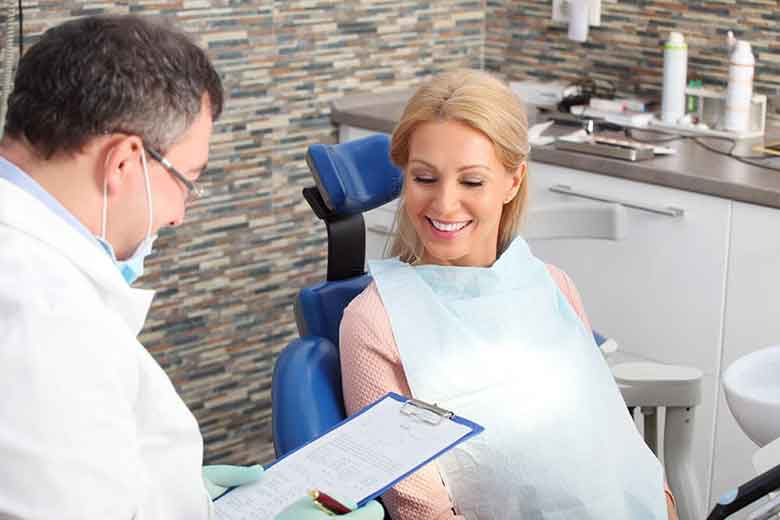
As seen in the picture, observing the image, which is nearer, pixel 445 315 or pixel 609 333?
pixel 445 315

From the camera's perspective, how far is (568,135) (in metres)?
3.24

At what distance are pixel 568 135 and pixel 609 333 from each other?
516 millimetres

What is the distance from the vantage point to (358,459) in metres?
1.63

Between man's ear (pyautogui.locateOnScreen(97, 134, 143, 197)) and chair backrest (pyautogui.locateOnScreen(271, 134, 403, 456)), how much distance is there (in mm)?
694

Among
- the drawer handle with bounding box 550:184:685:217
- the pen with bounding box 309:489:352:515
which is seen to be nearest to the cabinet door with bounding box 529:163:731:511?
the drawer handle with bounding box 550:184:685:217

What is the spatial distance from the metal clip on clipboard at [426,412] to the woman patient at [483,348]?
20cm

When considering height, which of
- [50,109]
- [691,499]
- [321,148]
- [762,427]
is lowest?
[691,499]

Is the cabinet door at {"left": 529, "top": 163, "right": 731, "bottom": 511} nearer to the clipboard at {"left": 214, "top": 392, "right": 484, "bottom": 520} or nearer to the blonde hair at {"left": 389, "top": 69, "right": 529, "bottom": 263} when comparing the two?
the blonde hair at {"left": 389, "top": 69, "right": 529, "bottom": 263}

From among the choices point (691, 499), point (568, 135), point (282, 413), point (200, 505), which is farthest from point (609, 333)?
point (200, 505)

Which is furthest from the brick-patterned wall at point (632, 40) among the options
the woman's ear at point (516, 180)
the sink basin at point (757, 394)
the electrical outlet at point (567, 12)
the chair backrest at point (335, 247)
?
the sink basin at point (757, 394)

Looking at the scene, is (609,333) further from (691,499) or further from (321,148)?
(321,148)

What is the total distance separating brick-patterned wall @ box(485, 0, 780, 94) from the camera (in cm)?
324

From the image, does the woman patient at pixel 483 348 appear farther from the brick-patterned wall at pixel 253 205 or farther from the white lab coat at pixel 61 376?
the brick-patterned wall at pixel 253 205

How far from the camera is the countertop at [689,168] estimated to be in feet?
9.09
